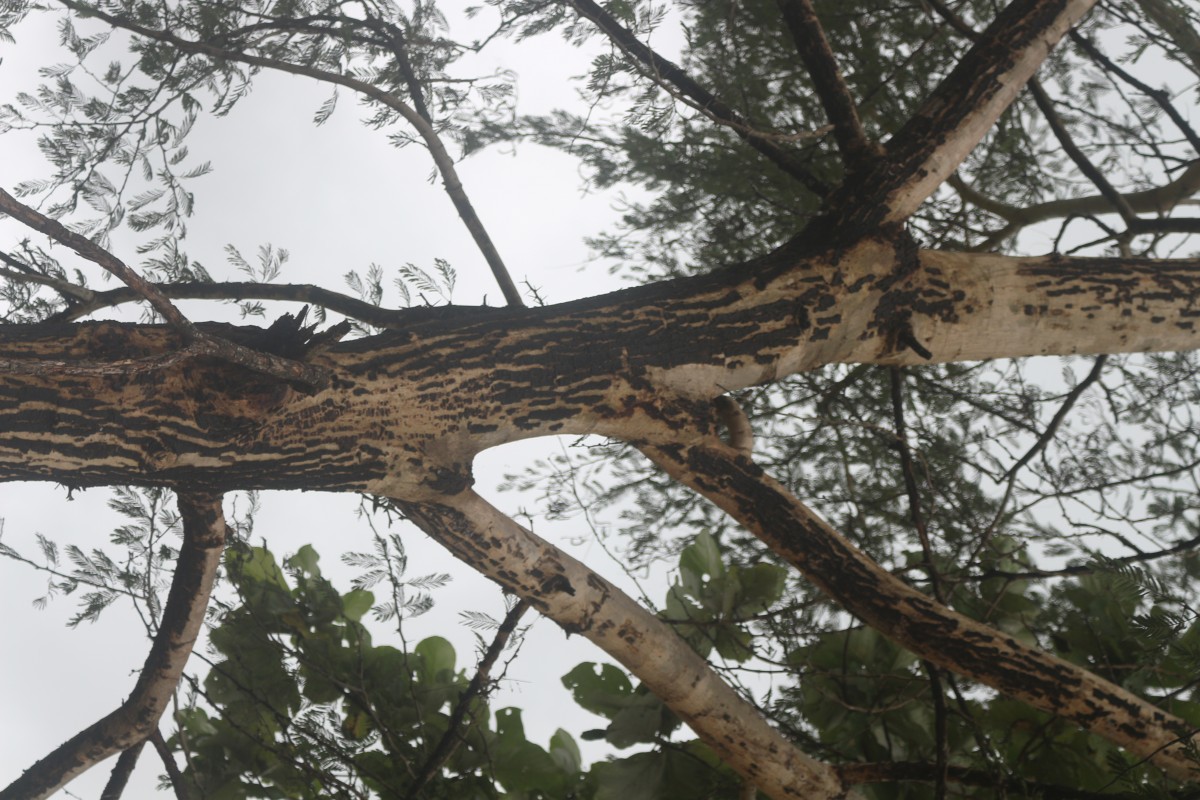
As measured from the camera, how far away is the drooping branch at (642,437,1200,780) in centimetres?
137

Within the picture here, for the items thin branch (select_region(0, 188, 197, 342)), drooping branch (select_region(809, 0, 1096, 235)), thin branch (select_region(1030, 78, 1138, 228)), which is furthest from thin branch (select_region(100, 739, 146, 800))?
thin branch (select_region(1030, 78, 1138, 228))

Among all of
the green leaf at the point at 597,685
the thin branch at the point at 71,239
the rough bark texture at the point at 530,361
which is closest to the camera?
the thin branch at the point at 71,239

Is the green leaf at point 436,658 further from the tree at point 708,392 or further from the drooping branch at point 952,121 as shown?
the drooping branch at point 952,121

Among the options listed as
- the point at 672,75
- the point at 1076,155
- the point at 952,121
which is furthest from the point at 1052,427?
the point at 672,75

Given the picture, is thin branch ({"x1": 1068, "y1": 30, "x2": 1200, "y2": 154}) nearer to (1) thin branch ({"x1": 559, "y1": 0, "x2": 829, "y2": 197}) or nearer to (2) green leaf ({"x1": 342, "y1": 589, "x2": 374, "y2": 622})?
(1) thin branch ({"x1": 559, "y1": 0, "x2": 829, "y2": 197})

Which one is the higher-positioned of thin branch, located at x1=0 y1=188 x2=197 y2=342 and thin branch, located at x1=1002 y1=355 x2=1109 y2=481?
thin branch, located at x1=1002 y1=355 x2=1109 y2=481

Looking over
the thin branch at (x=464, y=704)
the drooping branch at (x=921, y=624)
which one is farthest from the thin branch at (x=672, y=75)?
the thin branch at (x=464, y=704)

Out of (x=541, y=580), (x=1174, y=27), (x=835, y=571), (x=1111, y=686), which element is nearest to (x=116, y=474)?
(x=541, y=580)

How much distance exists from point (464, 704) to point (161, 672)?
1.50 feet

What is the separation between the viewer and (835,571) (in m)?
1.42

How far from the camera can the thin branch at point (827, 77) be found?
1.51m

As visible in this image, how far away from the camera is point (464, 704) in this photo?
1.59 metres

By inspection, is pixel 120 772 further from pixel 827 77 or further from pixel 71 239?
pixel 827 77

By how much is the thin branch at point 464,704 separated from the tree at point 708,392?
0.04 feet
